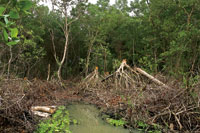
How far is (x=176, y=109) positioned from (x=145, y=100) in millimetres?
1001

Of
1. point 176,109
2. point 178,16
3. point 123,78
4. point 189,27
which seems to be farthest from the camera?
point 178,16

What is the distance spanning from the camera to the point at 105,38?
17.0m

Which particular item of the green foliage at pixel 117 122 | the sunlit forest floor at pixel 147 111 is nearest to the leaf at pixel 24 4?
the sunlit forest floor at pixel 147 111

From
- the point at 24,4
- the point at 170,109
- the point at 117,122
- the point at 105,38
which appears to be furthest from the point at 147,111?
the point at 105,38

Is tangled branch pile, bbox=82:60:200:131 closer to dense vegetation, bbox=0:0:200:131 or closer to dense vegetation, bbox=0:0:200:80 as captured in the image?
dense vegetation, bbox=0:0:200:131

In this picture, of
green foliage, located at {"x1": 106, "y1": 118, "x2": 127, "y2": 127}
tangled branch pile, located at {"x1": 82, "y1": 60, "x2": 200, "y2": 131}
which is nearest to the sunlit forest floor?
tangled branch pile, located at {"x1": 82, "y1": 60, "x2": 200, "y2": 131}

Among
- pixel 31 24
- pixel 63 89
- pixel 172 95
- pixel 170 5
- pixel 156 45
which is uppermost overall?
pixel 170 5

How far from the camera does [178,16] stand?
12.2 meters

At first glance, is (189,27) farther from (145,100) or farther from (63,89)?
(63,89)

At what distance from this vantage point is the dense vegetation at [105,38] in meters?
10.2

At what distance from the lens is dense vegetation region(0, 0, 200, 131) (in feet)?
33.4

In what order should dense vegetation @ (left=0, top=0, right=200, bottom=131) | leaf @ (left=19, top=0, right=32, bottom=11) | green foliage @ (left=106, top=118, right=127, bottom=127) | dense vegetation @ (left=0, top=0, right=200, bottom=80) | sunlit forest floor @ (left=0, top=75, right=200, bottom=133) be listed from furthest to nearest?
dense vegetation @ (left=0, top=0, right=200, bottom=80), dense vegetation @ (left=0, top=0, right=200, bottom=131), green foliage @ (left=106, top=118, right=127, bottom=127), sunlit forest floor @ (left=0, top=75, right=200, bottom=133), leaf @ (left=19, top=0, right=32, bottom=11)

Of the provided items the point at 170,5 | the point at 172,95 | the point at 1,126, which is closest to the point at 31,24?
the point at 170,5

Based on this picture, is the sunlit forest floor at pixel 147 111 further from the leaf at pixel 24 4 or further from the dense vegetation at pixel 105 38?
the leaf at pixel 24 4
